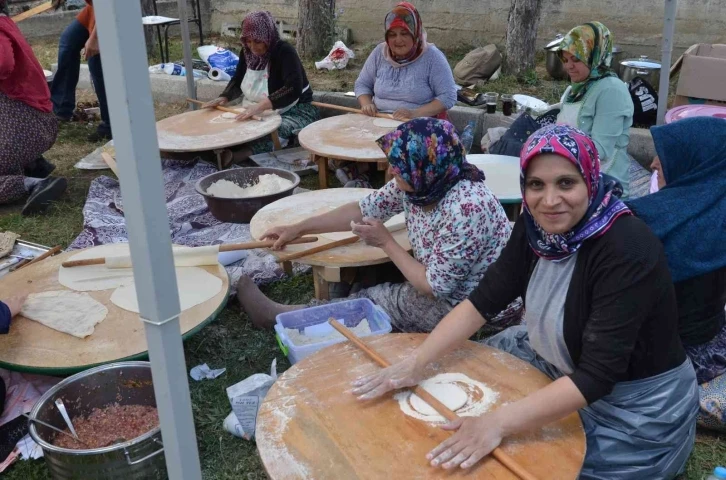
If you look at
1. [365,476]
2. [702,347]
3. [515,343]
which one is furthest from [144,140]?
[702,347]

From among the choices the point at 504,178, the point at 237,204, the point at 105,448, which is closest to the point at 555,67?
the point at 504,178

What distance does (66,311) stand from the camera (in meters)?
2.75

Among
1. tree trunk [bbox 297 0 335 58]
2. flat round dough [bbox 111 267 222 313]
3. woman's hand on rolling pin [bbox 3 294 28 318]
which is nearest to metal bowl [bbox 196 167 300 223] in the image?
flat round dough [bbox 111 267 222 313]

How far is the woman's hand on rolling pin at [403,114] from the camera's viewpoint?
4820 mm

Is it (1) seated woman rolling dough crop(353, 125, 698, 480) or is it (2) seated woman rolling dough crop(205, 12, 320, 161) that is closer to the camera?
(1) seated woman rolling dough crop(353, 125, 698, 480)

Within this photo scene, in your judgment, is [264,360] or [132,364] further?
[264,360]

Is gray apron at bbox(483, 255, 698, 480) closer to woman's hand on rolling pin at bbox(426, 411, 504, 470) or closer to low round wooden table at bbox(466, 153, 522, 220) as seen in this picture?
woman's hand on rolling pin at bbox(426, 411, 504, 470)

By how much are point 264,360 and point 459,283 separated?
39.8 inches

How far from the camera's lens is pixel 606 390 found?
1.77 m

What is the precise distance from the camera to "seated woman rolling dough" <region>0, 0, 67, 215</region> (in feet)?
15.6

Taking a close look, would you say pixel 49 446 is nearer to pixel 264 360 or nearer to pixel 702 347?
pixel 264 360

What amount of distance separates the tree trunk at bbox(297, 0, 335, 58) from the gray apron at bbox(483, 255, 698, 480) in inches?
269

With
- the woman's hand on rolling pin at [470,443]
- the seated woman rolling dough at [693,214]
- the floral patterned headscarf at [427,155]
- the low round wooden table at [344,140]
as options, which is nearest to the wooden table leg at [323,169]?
the low round wooden table at [344,140]

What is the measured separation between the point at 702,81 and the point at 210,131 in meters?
3.80
